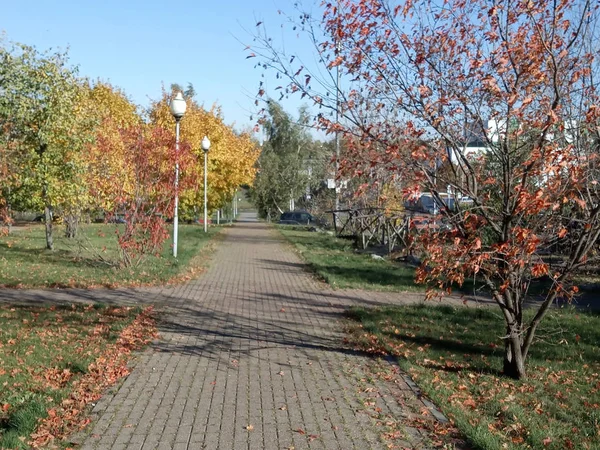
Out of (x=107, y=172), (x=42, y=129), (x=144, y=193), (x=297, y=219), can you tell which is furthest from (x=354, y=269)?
(x=297, y=219)

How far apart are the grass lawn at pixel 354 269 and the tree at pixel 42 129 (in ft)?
22.3

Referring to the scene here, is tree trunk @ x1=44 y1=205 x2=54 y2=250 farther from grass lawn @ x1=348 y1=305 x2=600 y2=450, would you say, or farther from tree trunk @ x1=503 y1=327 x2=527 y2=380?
tree trunk @ x1=503 y1=327 x2=527 y2=380

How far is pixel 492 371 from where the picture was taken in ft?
22.1

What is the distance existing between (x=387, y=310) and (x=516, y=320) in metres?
4.20

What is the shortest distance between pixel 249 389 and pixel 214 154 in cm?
2886

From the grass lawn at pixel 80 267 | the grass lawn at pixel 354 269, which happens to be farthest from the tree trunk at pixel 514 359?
the grass lawn at pixel 80 267

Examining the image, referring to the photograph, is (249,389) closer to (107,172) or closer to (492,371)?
(492,371)

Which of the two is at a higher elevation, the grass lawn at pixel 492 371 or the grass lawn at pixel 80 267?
the grass lawn at pixel 80 267

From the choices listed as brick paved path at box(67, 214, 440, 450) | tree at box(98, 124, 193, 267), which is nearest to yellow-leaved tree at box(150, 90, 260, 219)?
tree at box(98, 124, 193, 267)

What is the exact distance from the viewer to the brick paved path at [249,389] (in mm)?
4680

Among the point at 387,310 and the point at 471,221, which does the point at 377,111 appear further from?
the point at 387,310

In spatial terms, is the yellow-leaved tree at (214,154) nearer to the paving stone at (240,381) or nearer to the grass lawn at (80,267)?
the grass lawn at (80,267)

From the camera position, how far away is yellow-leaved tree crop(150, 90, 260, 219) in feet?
107

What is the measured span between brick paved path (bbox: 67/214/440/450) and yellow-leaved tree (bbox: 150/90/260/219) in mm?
23160
